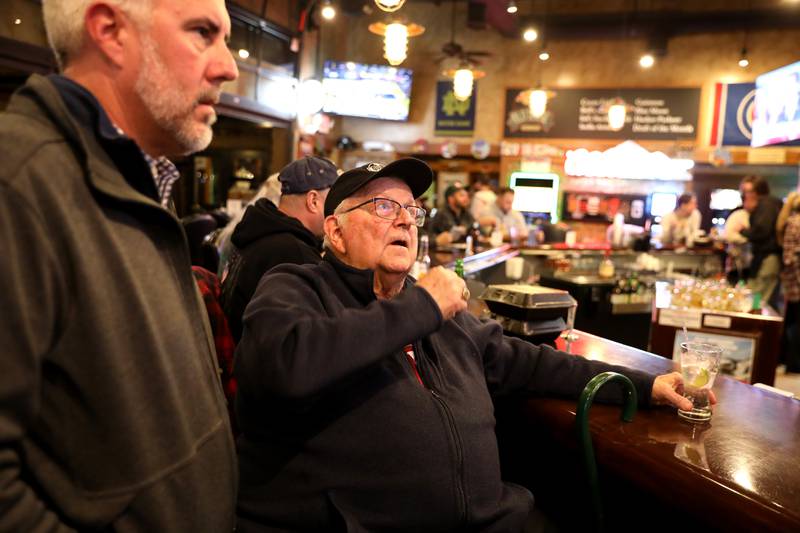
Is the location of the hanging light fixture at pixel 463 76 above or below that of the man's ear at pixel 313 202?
above

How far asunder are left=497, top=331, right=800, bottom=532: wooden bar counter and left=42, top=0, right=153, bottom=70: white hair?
144 cm

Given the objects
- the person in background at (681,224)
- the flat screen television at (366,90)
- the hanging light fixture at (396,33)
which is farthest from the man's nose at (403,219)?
the flat screen television at (366,90)

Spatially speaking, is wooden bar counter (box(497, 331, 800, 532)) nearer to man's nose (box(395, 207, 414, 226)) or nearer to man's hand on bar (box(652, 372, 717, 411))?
man's hand on bar (box(652, 372, 717, 411))

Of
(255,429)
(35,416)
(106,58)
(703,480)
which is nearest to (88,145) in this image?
(106,58)

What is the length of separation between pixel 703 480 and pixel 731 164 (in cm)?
1137

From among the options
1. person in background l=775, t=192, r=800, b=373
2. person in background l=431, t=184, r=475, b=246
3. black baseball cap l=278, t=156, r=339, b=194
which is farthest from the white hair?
person in background l=775, t=192, r=800, b=373

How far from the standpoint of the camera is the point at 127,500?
2.89 ft

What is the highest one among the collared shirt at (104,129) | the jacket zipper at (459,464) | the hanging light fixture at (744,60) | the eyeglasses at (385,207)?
the hanging light fixture at (744,60)

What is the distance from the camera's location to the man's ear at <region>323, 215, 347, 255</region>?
1.72 m

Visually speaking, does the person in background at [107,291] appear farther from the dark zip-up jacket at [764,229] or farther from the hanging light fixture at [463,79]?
the hanging light fixture at [463,79]

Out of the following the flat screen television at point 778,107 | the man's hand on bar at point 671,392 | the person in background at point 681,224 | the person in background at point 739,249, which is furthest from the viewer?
the person in background at point 681,224

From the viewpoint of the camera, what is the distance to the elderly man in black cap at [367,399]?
128 cm

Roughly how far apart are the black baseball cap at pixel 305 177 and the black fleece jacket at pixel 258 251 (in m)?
0.22

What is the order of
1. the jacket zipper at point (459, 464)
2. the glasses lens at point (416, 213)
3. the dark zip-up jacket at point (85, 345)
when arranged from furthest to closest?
the glasses lens at point (416, 213) → the jacket zipper at point (459, 464) → the dark zip-up jacket at point (85, 345)
